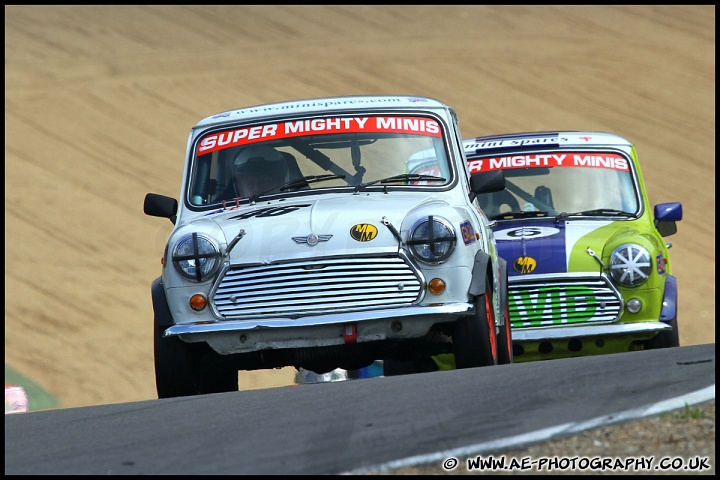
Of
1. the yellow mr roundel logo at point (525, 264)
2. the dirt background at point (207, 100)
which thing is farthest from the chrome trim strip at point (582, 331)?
the dirt background at point (207, 100)

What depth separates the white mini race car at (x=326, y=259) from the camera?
7.82m

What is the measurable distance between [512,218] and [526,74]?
22.5 metres

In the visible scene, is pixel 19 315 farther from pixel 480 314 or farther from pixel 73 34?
pixel 73 34

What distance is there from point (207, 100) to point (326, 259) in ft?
77.3

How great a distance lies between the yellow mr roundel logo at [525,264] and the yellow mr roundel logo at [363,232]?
2.79 metres

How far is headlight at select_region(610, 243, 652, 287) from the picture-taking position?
33.6 ft

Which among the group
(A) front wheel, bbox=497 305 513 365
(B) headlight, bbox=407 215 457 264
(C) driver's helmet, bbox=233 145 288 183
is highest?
(C) driver's helmet, bbox=233 145 288 183

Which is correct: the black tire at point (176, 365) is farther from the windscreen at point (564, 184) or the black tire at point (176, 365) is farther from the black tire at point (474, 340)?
the windscreen at point (564, 184)

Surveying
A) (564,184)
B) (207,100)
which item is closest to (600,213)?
(564,184)

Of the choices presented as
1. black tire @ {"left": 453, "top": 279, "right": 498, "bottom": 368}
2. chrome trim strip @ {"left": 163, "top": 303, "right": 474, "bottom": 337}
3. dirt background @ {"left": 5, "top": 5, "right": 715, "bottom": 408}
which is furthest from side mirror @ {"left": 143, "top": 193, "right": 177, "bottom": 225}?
dirt background @ {"left": 5, "top": 5, "right": 715, "bottom": 408}

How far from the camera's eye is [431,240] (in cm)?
782

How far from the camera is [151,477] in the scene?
494 cm

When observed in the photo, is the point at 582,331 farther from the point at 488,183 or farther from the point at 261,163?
the point at 261,163

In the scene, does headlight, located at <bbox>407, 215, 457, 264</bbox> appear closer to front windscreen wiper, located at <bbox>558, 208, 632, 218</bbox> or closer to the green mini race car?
the green mini race car
